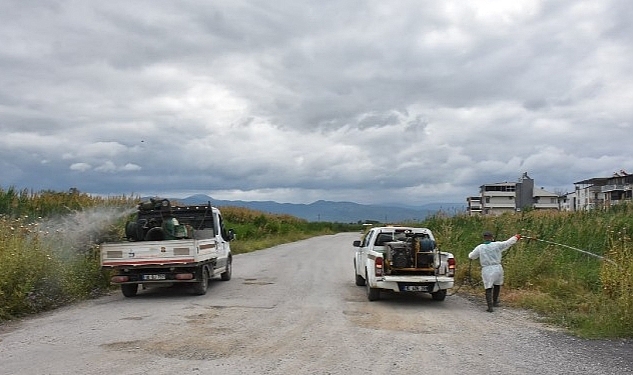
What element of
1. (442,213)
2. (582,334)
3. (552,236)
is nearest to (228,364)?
(582,334)

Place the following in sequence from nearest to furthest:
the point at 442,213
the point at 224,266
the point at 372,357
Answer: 1. the point at 372,357
2. the point at 224,266
3. the point at 442,213

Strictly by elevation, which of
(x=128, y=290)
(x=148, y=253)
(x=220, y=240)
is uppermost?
(x=220, y=240)

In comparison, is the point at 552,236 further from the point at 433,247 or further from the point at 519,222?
the point at 433,247

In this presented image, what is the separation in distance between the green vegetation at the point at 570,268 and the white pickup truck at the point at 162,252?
720 centimetres

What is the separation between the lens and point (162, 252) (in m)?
14.8

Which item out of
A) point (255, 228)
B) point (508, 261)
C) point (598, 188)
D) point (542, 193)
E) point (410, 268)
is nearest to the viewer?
point (410, 268)

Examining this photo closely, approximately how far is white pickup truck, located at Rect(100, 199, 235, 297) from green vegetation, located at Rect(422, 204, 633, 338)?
283 inches

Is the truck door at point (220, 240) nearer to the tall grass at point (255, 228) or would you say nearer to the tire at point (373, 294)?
the tire at point (373, 294)

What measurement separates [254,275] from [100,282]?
562cm

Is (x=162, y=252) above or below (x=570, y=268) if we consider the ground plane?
above

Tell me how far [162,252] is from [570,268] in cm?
1034

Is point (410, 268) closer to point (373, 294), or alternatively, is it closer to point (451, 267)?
point (451, 267)

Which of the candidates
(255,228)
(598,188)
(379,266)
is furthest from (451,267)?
(598,188)

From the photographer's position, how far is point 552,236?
70.1 feet
